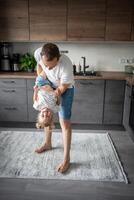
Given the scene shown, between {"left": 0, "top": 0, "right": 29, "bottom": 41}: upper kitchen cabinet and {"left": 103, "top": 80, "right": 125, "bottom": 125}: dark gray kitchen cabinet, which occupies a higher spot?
{"left": 0, "top": 0, "right": 29, "bottom": 41}: upper kitchen cabinet

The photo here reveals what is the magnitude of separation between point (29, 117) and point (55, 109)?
1379 mm

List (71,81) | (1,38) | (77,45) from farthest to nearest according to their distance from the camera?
(77,45) → (1,38) → (71,81)

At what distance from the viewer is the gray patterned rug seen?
7.16ft

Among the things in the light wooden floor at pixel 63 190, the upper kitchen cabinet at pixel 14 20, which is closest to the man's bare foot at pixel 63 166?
the light wooden floor at pixel 63 190

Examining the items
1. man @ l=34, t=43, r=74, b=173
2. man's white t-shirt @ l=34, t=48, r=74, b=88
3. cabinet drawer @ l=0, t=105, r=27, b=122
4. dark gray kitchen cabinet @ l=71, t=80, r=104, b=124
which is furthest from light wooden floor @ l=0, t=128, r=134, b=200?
cabinet drawer @ l=0, t=105, r=27, b=122

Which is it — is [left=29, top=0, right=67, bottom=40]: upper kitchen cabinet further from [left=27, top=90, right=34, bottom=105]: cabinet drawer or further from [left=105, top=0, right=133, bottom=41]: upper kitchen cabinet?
[left=27, top=90, right=34, bottom=105]: cabinet drawer

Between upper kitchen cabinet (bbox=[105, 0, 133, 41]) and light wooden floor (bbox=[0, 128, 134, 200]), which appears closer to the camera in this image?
light wooden floor (bbox=[0, 128, 134, 200])

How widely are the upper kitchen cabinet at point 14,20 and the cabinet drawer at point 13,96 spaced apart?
0.80 m

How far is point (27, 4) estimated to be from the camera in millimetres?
3197

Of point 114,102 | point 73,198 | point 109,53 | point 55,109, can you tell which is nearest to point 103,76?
point 114,102

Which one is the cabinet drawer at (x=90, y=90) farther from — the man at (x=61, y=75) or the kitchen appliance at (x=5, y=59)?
the kitchen appliance at (x=5, y=59)

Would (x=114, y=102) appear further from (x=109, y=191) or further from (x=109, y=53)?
(x=109, y=191)

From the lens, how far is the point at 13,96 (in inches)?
130

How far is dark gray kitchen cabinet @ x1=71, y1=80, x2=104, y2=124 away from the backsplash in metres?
0.62
